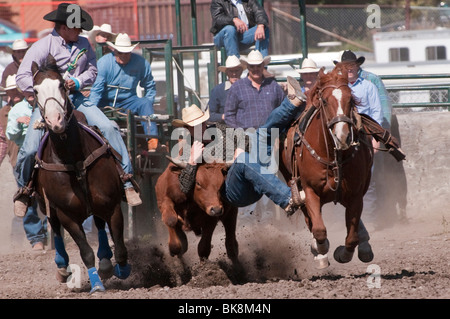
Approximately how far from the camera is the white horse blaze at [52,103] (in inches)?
274

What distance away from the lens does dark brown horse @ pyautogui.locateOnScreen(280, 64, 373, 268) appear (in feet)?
24.1

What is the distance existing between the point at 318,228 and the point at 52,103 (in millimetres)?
2540

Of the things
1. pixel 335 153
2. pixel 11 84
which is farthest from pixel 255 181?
pixel 11 84

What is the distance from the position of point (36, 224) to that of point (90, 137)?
3613 mm

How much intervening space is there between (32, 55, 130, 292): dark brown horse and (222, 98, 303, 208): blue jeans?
1092 millimetres


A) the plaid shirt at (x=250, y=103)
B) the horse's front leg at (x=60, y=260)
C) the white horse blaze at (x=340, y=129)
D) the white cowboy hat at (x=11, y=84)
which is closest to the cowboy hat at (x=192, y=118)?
the plaid shirt at (x=250, y=103)

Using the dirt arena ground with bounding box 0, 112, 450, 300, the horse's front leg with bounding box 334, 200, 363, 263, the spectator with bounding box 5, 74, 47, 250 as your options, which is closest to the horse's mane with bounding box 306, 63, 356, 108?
the horse's front leg with bounding box 334, 200, 363, 263

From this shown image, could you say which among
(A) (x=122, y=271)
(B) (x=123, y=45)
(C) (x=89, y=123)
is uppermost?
(B) (x=123, y=45)

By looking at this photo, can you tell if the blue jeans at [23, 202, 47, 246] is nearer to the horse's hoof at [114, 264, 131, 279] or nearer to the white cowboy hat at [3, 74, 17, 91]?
the white cowboy hat at [3, 74, 17, 91]

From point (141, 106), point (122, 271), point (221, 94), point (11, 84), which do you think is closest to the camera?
point (122, 271)

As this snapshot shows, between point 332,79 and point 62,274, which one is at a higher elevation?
point 332,79

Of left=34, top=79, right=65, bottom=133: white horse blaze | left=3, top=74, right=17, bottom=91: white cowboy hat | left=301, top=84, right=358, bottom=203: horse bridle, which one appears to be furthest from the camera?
left=3, top=74, right=17, bottom=91: white cowboy hat

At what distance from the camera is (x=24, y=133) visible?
1098cm

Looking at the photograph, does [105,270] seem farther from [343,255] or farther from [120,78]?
[120,78]
